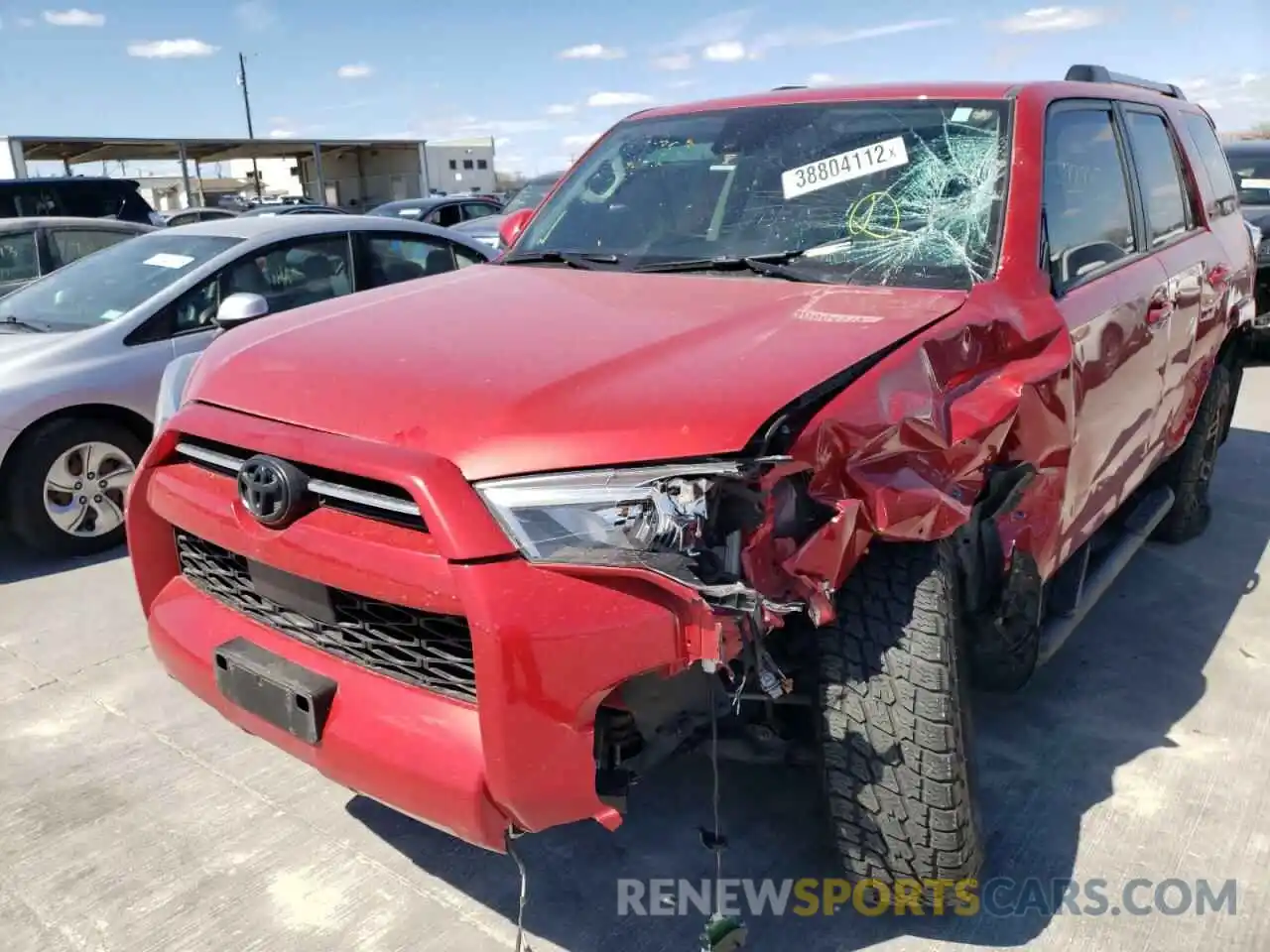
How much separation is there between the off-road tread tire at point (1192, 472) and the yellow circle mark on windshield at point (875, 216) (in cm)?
232

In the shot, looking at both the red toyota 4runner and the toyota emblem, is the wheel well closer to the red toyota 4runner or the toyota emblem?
the red toyota 4runner

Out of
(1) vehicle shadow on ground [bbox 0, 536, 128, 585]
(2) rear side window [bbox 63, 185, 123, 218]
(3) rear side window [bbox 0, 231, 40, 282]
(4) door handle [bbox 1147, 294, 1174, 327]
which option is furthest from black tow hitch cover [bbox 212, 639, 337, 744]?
(2) rear side window [bbox 63, 185, 123, 218]

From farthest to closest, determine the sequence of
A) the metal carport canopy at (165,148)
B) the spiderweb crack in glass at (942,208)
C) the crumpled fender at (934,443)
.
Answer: the metal carport canopy at (165,148)
the spiderweb crack in glass at (942,208)
the crumpled fender at (934,443)

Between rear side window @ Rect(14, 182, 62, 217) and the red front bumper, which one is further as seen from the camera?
rear side window @ Rect(14, 182, 62, 217)

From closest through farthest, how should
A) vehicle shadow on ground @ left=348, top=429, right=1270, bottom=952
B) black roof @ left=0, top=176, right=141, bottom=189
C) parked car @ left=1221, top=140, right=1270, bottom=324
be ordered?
vehicle shadow on ground @ left=348, top=429, right=1270, bottom=952 < parked car @ left=1221, top=140, right=1270, bottom=324 < black roof @ left=0, top=176, right=141, bottom=189

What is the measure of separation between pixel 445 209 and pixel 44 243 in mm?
8638

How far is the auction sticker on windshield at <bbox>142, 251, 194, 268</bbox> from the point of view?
5.30 m

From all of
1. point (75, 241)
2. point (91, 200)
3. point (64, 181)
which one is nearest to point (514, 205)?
point (91, 200)

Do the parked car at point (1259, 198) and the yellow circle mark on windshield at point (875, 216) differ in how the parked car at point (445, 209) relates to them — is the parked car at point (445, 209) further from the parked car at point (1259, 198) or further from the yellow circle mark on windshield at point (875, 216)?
the yellow circle mark on windshield at point (875, 216)

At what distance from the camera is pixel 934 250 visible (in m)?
2.74

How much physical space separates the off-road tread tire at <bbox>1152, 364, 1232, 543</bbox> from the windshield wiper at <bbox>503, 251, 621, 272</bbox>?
2.77 meters

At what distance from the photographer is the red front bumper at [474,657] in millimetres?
1771

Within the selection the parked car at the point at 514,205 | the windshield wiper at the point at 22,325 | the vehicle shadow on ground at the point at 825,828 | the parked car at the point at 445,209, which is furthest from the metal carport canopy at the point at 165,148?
the vehicle shadow on ground at the point at 825,828

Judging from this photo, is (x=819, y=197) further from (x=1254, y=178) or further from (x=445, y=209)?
(x=445, y=209)
